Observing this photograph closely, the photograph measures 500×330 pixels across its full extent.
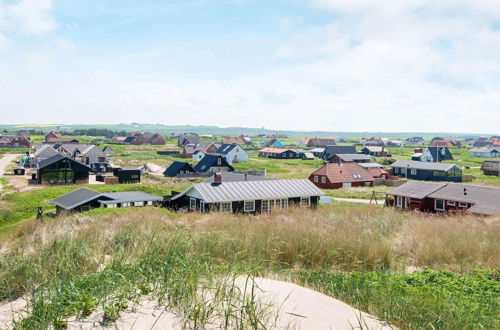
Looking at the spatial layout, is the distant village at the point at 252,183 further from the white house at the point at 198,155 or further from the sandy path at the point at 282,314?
the sandy path at the point at 282,314

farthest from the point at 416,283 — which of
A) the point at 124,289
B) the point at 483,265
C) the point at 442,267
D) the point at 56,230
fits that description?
the point at 56,230

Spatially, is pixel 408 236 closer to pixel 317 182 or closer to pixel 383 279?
pixel 383 279

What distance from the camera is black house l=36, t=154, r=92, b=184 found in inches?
1957

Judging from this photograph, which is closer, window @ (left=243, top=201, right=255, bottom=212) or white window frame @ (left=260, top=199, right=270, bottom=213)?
window @ (left=243, top=201, right=255, bottom=212)

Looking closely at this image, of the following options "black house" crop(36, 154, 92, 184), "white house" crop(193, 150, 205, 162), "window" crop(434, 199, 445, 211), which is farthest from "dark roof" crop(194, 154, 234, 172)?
"window" crop(434, 199, 445, 211)

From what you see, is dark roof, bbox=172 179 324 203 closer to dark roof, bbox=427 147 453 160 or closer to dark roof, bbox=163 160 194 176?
dark roof, bbox=163 160 194 176

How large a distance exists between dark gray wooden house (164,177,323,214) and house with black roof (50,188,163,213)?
2.42 m

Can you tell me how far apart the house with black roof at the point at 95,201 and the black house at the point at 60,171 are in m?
19.9

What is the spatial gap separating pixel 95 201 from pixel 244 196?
1148cm

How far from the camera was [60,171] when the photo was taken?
50.8 meters

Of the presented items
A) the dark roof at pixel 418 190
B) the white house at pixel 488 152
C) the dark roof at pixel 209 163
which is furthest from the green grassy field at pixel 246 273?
the white house at pixel 488 152

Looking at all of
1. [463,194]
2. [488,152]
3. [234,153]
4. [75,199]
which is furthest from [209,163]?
[488,152]

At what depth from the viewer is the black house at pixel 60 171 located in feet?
163

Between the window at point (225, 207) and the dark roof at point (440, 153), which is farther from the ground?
the dark roof at point (440, 153)
